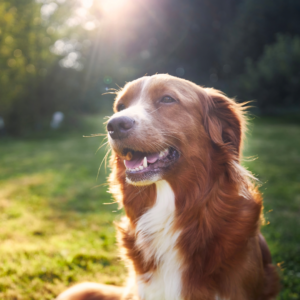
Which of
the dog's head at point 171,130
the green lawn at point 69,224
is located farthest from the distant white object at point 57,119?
the dog's head at point 171,130

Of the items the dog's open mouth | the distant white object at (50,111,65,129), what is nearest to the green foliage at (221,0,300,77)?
the distant white object at (50,111,65,129)

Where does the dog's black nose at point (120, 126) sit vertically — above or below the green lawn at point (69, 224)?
above

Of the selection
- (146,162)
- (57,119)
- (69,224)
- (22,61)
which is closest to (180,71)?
(57,119)

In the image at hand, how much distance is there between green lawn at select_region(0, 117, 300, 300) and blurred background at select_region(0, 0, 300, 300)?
2cm

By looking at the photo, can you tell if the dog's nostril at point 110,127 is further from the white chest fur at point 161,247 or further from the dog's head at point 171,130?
the white chest fur at point 161,247

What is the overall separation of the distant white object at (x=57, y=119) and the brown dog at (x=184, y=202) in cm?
1649

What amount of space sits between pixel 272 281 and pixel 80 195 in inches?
190

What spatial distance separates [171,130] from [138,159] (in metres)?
0.38

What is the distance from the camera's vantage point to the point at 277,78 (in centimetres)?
1925

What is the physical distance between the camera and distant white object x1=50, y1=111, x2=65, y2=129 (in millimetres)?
17797

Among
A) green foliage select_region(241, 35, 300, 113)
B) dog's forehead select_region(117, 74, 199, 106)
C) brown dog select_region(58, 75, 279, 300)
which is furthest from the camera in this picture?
green foliage select_region(241, 35, 300, 113)

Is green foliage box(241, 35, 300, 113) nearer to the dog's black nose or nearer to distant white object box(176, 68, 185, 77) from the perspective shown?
distant white object box(176, 68, 185, 77)

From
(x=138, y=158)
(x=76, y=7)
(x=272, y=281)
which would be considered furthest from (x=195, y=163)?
(x=76, y=7)

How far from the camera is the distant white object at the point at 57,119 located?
1780cm
